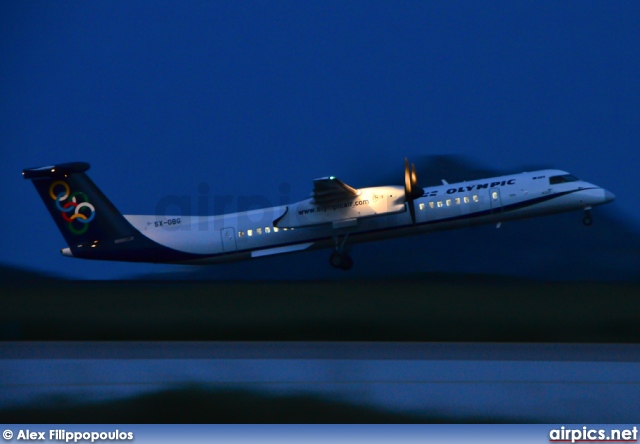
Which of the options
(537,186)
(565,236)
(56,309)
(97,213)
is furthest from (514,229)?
(56,309)

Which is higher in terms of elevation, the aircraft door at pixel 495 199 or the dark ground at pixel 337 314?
the aircraft door at pixel 495 199

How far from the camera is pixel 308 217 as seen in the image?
19875mm

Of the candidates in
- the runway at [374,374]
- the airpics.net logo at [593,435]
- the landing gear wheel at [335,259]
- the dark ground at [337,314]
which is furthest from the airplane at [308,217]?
the airpics.net logo at [593,435]

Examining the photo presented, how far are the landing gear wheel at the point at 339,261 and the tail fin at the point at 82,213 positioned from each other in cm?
→ 548

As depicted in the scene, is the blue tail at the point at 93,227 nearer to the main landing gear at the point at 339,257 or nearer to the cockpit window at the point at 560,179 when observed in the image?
the main landing gear at the point at 339,257

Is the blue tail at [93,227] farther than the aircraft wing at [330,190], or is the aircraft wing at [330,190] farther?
the blue tail at [93,227]

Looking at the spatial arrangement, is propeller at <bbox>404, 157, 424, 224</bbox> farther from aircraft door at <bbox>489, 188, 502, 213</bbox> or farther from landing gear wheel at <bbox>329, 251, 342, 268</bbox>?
landing gear wheel at <bbox>329, 251, 342, 268</bbox>

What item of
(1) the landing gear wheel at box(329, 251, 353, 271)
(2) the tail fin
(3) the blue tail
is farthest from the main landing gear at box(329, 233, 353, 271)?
(2) the tail fin

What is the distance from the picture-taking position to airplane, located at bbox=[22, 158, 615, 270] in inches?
775

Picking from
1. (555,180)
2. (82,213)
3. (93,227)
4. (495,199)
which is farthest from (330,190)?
(82,213)

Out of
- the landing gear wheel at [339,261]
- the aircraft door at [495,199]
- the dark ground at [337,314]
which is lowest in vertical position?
the dark ground at [337,314]

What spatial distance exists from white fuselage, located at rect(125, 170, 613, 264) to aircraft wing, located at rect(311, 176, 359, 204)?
17 cm

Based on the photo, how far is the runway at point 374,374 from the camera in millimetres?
8180

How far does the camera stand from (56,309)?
585 inches
